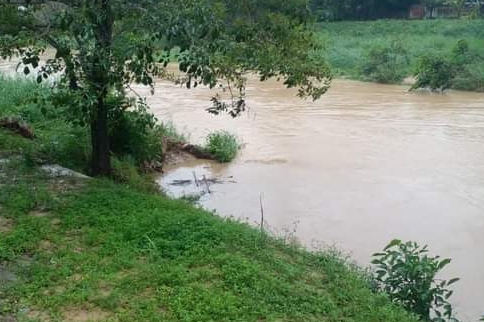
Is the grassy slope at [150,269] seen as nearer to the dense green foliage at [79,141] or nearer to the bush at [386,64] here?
the dense green foliage at [79,141]

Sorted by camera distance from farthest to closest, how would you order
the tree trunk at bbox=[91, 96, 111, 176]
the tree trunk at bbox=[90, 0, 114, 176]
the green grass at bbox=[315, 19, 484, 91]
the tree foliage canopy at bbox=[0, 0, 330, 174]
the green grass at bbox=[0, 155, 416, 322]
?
the green grass at bbox=[315, 19, 484, 91] → the tree trunk at bbox=[91, 96, 111, 176] → the tree trunk at bbox=[90, 0, 114, 176] → the tree foliage canopy at bbox=[0, 0, 330, 174] → the green grass at bbox=[0, 155, 416, 322]

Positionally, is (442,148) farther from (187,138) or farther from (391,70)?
(391,70)

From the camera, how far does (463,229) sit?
332 inches

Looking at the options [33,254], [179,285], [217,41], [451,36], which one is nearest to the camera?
[179,285]

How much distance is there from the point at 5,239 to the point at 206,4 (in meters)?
2.74

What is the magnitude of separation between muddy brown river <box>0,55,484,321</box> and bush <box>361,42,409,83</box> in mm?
6619

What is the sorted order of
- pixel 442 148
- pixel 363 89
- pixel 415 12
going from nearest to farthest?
pixel 442 148, pixel 363 89, pixel 415 12

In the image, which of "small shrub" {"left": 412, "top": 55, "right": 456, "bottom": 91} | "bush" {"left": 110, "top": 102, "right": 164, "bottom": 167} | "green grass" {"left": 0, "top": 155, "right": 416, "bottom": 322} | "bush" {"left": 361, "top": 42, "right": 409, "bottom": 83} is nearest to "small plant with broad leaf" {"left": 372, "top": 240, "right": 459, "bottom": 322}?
"green grass" {"left": 0, "top": 155, "right": 416, "bottom": 322}

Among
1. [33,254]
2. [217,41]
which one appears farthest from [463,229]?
[33,254]

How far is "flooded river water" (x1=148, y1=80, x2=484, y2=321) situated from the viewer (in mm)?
8031

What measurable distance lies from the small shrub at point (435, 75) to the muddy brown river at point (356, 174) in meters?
3.29

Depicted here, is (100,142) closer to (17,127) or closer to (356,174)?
(17,127)

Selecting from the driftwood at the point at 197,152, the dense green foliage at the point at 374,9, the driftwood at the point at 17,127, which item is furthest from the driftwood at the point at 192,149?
the dense green foliage at the point at 374,9

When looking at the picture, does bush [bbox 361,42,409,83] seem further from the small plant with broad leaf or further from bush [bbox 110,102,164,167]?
the small plant with broad leaf
